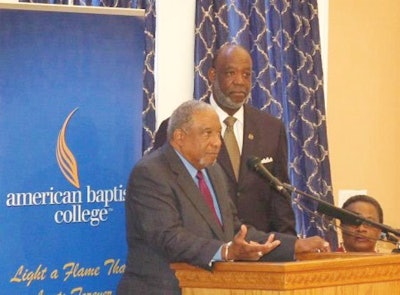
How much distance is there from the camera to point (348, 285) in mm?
3586

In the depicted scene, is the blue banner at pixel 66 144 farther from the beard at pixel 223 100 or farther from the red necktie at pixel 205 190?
the red necktie at pixel 205 190

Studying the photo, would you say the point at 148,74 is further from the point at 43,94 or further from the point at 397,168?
the point at 397,168

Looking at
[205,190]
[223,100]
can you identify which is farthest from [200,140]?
[223,100]

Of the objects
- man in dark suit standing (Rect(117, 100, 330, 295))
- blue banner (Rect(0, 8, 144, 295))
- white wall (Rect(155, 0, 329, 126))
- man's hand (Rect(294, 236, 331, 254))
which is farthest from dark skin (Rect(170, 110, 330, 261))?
white wall (Rect(155, 0, 329, 126))

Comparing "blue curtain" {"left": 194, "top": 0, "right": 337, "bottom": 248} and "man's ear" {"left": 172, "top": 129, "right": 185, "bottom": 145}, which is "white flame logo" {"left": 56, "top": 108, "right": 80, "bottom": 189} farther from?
"blue curtain" {"left": 194, "top": 0, "right": 337, "bottom": 248}

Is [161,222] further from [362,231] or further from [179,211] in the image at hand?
[362,231]

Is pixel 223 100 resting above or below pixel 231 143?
above

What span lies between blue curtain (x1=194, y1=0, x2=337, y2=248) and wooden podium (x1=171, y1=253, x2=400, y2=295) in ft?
8.88

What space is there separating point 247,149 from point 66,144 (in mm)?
1009

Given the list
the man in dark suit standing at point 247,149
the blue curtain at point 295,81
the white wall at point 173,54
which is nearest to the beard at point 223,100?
the man in dark suit standing at point 247,149

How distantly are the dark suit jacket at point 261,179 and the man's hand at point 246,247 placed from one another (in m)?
1.34

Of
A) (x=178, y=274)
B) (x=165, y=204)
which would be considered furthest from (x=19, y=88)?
(x=178, y=274)

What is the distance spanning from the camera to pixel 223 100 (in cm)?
501

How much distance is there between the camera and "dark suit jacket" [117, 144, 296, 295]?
393 cm
